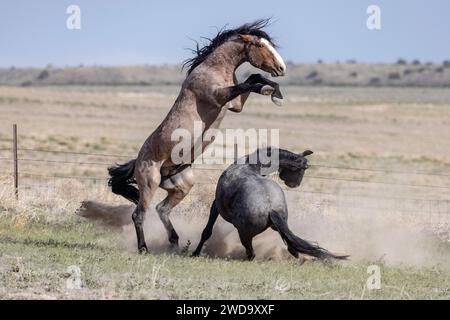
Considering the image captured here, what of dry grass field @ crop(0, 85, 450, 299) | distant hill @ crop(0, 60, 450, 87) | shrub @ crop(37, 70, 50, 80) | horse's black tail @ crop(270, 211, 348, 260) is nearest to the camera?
dry grass field @ crop(0, 85, 450, 299)

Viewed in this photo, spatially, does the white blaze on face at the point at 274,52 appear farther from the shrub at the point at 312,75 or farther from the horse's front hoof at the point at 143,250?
the shrub at the point at 312,75

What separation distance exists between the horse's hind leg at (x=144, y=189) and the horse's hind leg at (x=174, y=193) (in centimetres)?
31

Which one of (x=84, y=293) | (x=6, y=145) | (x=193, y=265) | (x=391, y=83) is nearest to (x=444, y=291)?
(x=193, y=265)

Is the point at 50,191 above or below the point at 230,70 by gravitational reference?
below

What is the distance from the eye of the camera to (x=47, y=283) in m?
8.69

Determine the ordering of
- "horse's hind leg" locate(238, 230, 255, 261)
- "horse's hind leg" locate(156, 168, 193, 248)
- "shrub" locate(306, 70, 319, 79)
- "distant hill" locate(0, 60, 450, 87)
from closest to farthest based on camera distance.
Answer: "horse's hind leg" locate(238, 230, 255, 261) → "horse's hind leg" locate(156, 168, 193, 248) → "distant hill" locate(0, 60, 450, 87) → "shrub" locate(306, 70, 319, 79)

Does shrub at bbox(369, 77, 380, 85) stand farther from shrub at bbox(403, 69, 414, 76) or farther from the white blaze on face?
the white blaze on face

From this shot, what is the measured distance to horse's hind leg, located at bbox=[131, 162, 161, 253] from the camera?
37.9ft

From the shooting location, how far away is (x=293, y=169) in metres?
11.6

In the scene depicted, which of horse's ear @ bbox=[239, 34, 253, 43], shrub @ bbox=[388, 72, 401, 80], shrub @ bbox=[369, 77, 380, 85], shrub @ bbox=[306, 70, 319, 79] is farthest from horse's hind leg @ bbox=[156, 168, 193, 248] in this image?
shrub @ bbox=[306, 70, 319, 79]

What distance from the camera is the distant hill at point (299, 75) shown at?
377 feet

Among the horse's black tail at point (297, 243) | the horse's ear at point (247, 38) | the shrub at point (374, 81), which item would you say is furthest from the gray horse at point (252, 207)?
the shrub at point (374, 81)

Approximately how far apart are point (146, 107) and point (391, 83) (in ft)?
199
